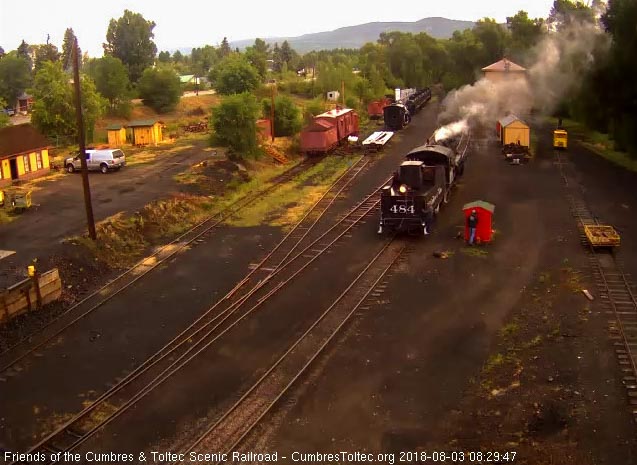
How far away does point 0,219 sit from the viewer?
83.8ft

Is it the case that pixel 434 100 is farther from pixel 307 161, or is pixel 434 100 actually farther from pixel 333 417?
pixel 333 417

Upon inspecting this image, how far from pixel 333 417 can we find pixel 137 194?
2159cm

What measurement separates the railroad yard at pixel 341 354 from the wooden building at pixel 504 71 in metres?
46.0

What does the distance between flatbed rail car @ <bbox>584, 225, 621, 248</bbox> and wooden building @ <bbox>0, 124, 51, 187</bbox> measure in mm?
29586

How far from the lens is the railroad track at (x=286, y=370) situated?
37.4 feet

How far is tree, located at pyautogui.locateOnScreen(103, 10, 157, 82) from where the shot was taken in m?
83.0

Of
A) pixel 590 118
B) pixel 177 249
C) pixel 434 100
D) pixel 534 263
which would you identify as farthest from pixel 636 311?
pixel 434 100

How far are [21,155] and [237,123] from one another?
12.6 m

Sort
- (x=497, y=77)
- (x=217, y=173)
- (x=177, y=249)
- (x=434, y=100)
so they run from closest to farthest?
1. (x=177, y=249)
2. (x=217, y=173)
3. (x=497, y=77)
4. (x=434, y=100)

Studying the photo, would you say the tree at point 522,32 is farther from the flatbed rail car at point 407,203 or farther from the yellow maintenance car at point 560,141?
the flatbed rail car at point 407,203

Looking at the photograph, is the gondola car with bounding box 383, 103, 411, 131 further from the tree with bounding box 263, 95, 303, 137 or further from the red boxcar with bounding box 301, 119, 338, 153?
the red boxcar with bounding box 301, 119, 338, 153

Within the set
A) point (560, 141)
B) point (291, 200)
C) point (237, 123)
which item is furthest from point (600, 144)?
point (291, 200)

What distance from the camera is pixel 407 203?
75.4ft

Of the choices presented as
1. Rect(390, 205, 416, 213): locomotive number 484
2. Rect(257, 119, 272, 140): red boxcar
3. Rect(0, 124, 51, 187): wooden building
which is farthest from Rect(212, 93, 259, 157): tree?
Rect(390, 205, 416, 213): locomotive number 484
